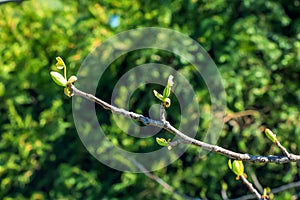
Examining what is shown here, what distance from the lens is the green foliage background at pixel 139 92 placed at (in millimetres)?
2379

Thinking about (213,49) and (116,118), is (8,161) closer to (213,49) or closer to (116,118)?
(116,118)

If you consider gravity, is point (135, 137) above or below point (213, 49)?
below

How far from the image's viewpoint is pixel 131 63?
8.34 feet

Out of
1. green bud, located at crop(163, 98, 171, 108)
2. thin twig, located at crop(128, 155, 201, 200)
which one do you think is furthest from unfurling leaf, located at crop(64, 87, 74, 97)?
thin twig, located at crop(128, 155, 201, 200)

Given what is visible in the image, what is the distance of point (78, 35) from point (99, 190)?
0.70 meters

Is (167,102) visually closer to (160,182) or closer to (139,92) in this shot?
(160,182)

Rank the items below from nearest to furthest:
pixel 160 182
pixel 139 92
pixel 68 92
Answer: pixel 68 92, pixel 160 182, pixel 139 92

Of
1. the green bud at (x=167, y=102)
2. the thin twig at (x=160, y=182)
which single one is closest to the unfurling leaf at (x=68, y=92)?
the green bud at (x=167, y=102)

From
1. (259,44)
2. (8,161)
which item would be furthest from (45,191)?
(259,44)

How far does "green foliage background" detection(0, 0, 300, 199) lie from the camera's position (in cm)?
238

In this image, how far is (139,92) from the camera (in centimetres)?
251

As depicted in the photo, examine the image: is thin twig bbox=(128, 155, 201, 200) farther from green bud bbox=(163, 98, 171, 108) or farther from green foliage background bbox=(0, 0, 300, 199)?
green bud bbox=(163, 98, 171, 108)

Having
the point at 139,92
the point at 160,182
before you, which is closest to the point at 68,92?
the point at 160,182

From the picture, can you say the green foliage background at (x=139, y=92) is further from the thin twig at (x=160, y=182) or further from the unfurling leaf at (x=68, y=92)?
the unfurling leaf at (x=68, y=92)
